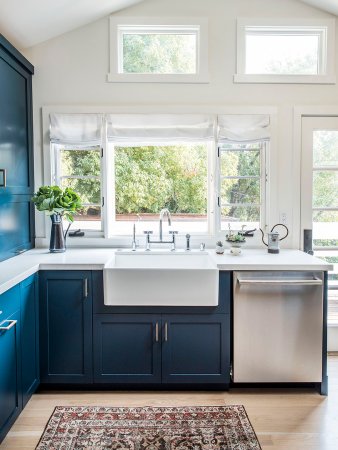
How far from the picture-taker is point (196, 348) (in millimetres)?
2811

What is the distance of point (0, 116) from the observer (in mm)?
2783

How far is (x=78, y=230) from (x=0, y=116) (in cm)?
111

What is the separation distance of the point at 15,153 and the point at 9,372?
155cm

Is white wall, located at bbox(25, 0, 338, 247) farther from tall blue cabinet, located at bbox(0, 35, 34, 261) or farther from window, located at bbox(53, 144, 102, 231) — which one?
window, located at bbox(53, 144, 102, 231)

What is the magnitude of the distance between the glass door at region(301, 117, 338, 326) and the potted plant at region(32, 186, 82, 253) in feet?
6.11

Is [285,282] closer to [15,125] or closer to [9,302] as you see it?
[9,302]

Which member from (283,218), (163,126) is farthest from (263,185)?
(163,126)

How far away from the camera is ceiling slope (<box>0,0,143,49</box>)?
2807 millimetres

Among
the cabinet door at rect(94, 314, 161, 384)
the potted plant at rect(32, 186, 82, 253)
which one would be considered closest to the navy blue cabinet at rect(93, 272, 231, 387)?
the cabinet door at rect(94, 314, 161, 384)

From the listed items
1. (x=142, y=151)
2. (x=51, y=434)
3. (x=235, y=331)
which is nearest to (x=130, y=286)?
(x=235, y=331)

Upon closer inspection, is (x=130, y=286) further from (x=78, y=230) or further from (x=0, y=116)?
(x=0, y=116)

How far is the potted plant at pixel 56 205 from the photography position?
10.4ft

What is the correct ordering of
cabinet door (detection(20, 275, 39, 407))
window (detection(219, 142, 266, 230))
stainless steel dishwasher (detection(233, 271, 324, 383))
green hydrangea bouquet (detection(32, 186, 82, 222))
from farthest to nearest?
window (detection(219, 142, 266, 230)) → green hydrangea bouquet (detection(32, 186, 82, 222)) → stainless steel dishwasher (detection(233, 271, 324, 383)) → cabinet door (detection(20, 275, 39, 407))

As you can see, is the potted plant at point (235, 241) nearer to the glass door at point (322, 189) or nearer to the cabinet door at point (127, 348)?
the glass door at point (322, 189)
